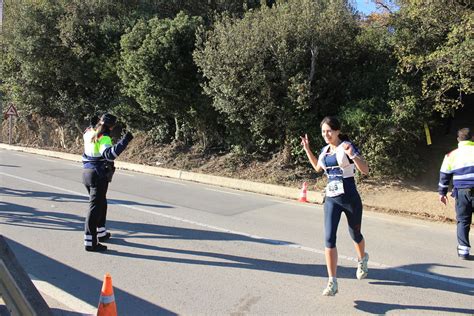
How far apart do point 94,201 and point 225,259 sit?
206 centimetres

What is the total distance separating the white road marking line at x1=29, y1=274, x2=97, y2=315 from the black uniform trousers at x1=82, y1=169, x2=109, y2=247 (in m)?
1.27

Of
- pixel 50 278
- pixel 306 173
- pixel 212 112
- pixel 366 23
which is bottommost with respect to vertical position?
pixel 50 278

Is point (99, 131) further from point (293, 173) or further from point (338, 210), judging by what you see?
point (293, 173)

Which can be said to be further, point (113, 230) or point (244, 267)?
point (113, 230)

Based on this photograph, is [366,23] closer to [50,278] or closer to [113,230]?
[113,230]

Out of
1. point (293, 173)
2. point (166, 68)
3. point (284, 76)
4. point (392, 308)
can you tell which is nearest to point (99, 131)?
point (392, 308)

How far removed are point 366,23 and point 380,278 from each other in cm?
1029

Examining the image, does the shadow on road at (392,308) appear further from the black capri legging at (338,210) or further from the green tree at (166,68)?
the green tree at (166,68)

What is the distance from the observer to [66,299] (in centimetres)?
468

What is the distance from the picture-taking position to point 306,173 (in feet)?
42.8

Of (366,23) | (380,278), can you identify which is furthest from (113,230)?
(366,23)

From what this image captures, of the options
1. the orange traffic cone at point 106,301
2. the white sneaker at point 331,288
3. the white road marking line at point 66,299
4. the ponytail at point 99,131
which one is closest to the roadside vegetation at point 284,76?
the ponytail at point 99,131

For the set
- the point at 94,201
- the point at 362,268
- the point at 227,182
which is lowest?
the point at 362,268

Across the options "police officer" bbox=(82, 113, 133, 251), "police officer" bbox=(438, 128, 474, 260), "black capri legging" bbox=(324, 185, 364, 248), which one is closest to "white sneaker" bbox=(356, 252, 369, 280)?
"black capri legging" bbox=(324, 185, 364, 248)
